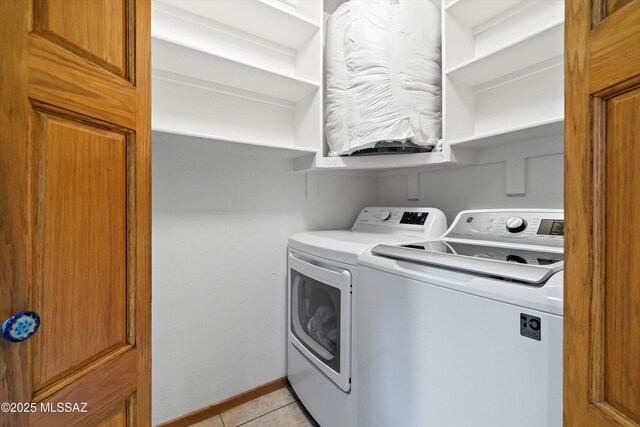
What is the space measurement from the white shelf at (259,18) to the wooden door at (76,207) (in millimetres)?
784

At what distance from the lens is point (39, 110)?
0.55m

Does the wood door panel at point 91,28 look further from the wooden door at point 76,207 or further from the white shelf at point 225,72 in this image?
the white shelf at point 225,72

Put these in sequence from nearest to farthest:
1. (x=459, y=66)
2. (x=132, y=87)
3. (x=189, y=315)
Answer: (x=132, y=87) < (x=459, y=66) < (x=189, y=315)

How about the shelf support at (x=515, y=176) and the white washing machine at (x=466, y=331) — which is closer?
the white washing machine at (x=466, y=331)

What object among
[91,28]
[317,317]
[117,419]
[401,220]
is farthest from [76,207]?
[401,220]

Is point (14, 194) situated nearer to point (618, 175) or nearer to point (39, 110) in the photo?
point (39, 110)

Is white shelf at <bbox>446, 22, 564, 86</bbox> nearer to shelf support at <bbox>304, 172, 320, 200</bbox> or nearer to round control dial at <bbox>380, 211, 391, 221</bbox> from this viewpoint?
round control dial at <bbox>380, 211, 391, 221</bbox>

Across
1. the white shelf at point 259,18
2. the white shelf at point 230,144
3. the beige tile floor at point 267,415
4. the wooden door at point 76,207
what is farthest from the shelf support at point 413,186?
the wooden door at point 76,207

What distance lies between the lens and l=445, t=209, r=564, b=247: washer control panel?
3.77ft

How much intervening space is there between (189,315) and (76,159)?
1.18 metres

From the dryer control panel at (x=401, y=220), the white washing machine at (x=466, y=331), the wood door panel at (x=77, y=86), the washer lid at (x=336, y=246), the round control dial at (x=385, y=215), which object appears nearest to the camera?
the wood door panel at (x=77, y=86)

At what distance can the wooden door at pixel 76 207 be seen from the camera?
51cm

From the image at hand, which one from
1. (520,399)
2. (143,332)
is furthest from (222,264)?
(520,399)

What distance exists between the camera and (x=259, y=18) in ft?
4.91
